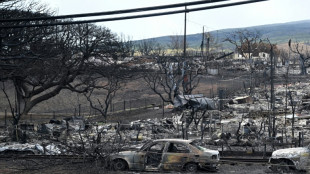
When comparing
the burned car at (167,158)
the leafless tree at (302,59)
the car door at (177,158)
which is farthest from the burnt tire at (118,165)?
the leafless tree at (302,59)

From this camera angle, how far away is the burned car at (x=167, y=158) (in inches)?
699

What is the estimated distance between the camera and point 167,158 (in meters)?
17.9

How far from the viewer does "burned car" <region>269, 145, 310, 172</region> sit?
1735 cm

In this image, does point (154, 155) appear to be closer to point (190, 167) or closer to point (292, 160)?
point (190, 167)

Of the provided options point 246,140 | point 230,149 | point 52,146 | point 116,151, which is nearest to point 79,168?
point 116,151

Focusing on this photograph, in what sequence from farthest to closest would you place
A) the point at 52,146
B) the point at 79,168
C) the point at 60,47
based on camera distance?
the point at 60,47 < the point at 52,146 < the point at 79,168

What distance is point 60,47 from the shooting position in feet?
159

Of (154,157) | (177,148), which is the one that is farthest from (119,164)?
(177,148)

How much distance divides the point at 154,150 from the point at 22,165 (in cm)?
447

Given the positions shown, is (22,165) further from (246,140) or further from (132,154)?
(246,140)

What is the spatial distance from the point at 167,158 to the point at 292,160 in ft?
13.1

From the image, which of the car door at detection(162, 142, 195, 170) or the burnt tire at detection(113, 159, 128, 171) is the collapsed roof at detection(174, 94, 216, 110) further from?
the burnt tire at detection(113, 159, 128, 171)

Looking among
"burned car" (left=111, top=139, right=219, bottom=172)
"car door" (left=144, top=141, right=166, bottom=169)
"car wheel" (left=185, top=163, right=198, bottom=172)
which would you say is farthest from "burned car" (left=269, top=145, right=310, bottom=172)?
"car door" (left=144, top=141, right=166, bottom=169)

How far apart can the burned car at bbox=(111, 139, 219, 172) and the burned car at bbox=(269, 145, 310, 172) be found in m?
1.95
